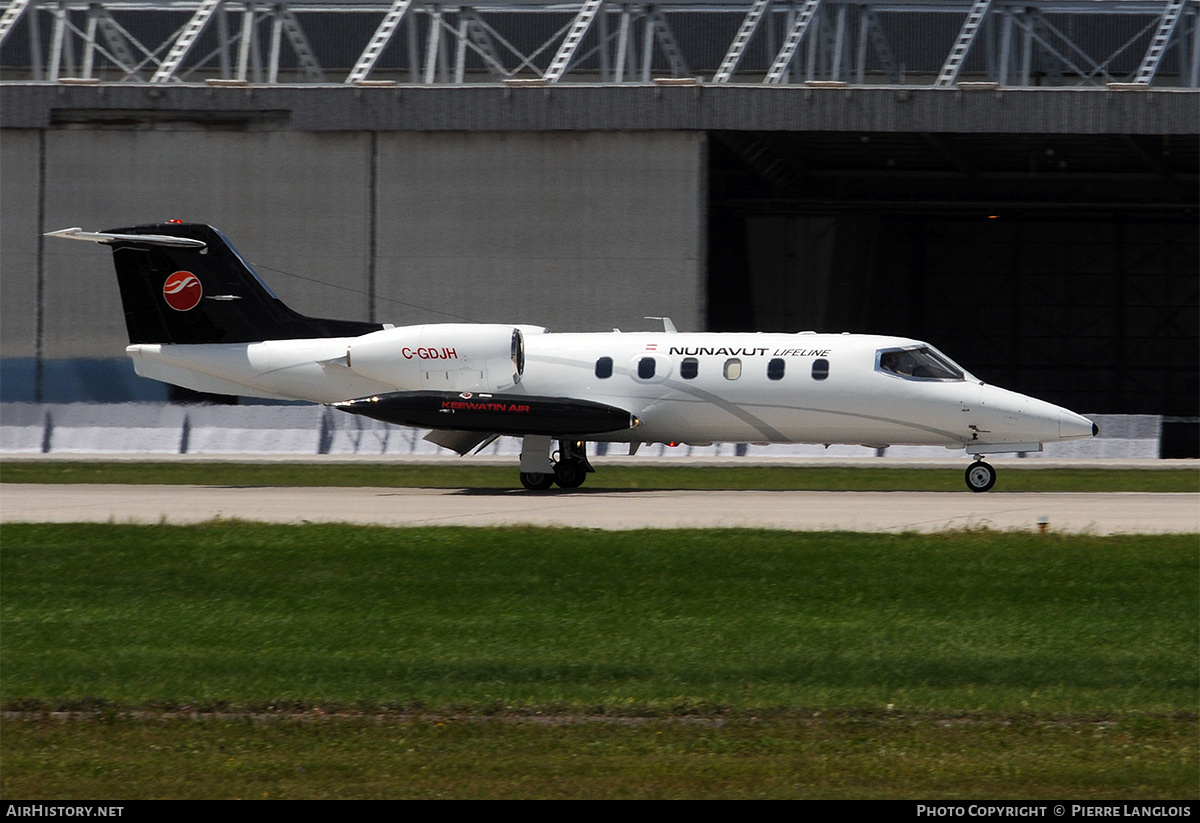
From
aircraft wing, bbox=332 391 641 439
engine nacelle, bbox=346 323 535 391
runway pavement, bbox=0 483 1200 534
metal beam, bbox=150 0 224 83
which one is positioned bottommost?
runway pavement, bbox=0 483 1200 534

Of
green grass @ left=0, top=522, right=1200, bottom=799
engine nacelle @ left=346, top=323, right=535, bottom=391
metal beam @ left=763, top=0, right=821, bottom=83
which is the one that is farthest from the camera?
metal beam @ left=763, top=0, right=821, bottom=83

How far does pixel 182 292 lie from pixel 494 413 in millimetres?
6555

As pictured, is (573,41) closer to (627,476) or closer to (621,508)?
(627,476)

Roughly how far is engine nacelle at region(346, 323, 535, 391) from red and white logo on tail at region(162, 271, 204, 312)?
3.29 meters

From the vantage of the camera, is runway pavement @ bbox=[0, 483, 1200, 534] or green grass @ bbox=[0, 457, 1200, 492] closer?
runway pavement @ bbox=[0, 483, 1200, 534]

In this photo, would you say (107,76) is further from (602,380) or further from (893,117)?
(602,380)

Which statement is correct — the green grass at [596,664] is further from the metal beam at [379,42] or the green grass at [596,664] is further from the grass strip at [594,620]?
the metal beam at [379,42]

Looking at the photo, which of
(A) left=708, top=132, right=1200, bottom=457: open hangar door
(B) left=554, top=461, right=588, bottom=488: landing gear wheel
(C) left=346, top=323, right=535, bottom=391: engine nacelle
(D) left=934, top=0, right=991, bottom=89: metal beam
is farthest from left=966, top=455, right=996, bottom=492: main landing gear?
(A) left=708, top=132, right=1200, bottom=457: open hangar door

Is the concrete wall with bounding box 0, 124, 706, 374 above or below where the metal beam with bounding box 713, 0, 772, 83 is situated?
below

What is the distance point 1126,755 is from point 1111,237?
47.8 meters

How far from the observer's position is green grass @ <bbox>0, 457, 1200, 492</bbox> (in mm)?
26641

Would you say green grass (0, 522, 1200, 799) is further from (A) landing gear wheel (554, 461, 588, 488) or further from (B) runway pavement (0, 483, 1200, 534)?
(A) landing gear wheel (554, 461, 588, 488)

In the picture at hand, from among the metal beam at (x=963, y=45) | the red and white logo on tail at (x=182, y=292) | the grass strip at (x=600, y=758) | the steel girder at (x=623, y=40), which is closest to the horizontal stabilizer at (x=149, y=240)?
the red and white logo on tail at (x=182, y=292)

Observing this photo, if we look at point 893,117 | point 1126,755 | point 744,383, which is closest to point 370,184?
point 893,117
